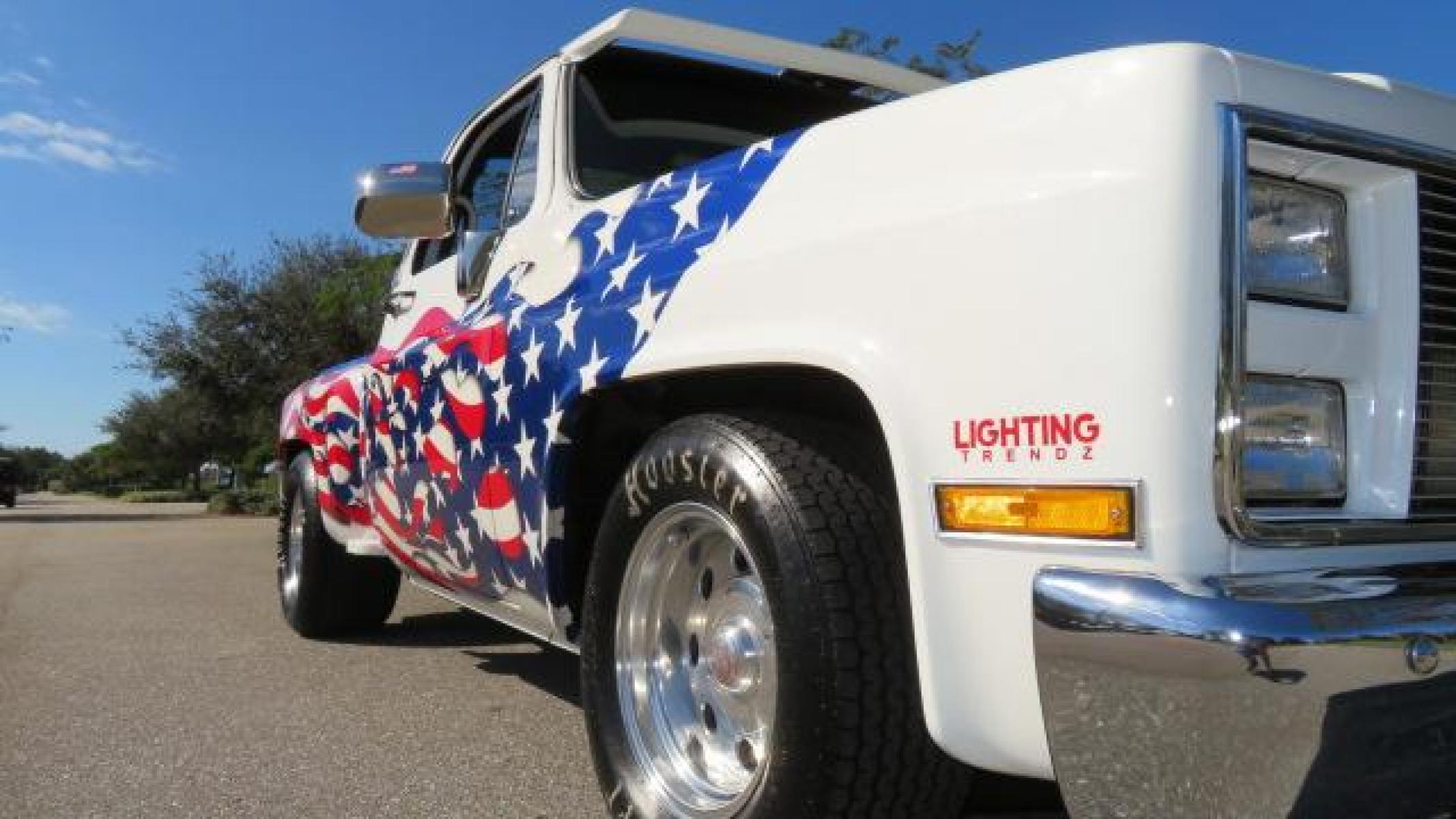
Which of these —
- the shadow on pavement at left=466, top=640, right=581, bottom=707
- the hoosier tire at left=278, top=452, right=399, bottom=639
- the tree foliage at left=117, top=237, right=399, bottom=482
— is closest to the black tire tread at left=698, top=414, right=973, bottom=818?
the shadow on pavement at left=466, top=640, right=581, bottom=707

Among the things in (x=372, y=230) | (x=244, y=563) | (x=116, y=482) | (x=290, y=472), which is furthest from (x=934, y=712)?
(x=116, y=482)

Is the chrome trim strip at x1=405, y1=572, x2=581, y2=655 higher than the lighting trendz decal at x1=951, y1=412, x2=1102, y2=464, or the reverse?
the lighting trendz decal at x1=951, y1=412, x2=1102, y2=464

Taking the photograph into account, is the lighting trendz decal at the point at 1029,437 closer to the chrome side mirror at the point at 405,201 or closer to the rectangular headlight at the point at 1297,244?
the rectangular headlight at the point at 1297,244

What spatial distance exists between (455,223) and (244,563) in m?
6.95

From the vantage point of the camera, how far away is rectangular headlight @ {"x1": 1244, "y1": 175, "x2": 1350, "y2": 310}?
1.72m

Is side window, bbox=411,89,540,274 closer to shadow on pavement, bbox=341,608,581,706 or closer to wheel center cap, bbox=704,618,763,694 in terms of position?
wheel center cap, bbox=704,618,763,694

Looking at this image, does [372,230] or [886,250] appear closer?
[886,250]

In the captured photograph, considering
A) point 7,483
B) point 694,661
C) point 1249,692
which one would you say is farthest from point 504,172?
point 7,483

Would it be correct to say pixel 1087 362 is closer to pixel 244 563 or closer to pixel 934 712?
pixel 934 712

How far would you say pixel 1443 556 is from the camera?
1.75 metres

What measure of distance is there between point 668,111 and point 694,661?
1661mm

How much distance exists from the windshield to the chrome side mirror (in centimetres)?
50

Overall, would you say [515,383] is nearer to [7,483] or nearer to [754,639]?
[754,639]

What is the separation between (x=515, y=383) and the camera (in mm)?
2918
